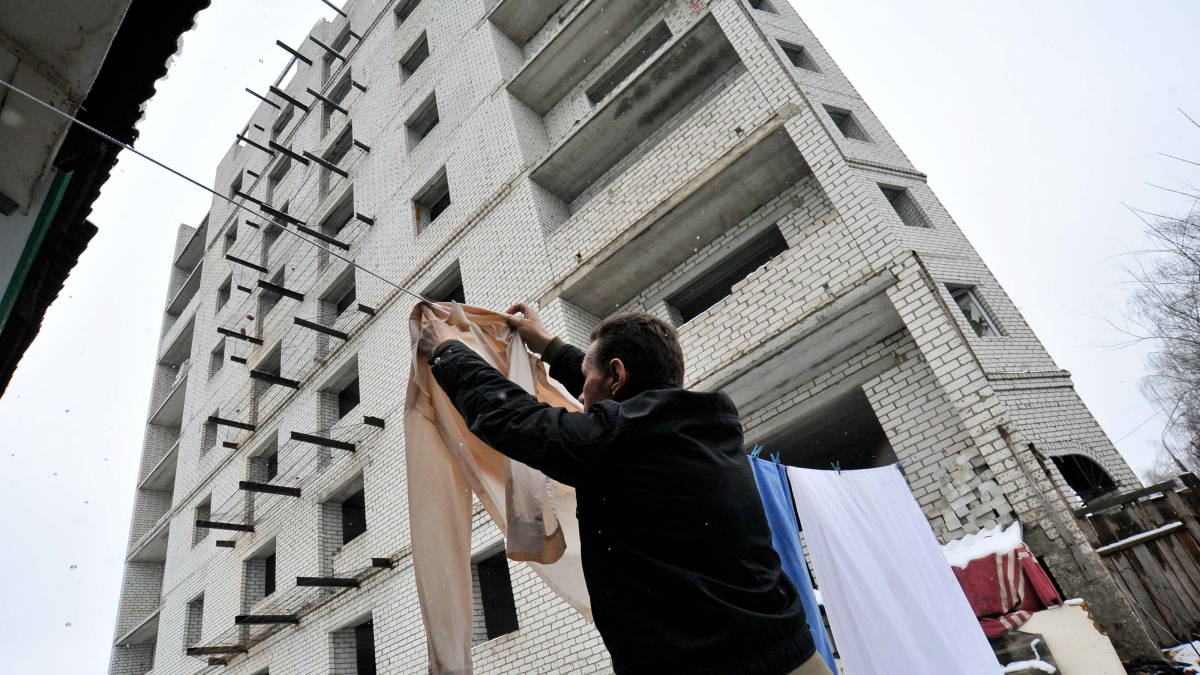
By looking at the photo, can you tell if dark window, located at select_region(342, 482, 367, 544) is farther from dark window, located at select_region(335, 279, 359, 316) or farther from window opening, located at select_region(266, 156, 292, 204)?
window opening, located at select_region(266, 156, 292, 204)

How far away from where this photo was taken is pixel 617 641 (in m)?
1.57

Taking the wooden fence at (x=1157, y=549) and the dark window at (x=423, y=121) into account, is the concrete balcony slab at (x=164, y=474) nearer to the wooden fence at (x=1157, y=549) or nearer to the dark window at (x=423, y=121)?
the dark window at (x=423, y=121)

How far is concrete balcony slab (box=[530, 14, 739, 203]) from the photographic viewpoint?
828 cm

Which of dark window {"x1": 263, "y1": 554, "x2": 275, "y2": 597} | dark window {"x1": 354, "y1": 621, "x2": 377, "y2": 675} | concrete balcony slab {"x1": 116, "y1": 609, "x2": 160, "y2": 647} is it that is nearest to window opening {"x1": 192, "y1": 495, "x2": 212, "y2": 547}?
concrete balcony slab {"x1": 116, "y1": 609, "x2": 160, "y2": 647}

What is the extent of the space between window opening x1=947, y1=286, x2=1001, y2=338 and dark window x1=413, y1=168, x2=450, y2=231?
27.9 feet

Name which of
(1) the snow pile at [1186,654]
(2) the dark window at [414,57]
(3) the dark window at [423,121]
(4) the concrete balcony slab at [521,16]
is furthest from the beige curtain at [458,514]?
(2) the dark window at [414,57]

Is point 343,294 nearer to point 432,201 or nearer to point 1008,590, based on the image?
point 432,201

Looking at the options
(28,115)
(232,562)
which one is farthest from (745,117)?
(232,562)

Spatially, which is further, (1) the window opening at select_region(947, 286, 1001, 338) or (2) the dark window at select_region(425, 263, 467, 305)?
(2) the dark window at select_region(425, 263, 467, 305)

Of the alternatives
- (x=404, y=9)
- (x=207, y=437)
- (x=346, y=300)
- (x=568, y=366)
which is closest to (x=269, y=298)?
(x=346, y=300)

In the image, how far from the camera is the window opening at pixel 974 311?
6.06m

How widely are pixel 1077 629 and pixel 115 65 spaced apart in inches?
258

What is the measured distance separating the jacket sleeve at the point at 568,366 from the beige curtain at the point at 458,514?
40cm

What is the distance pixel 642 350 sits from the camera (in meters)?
2.00
